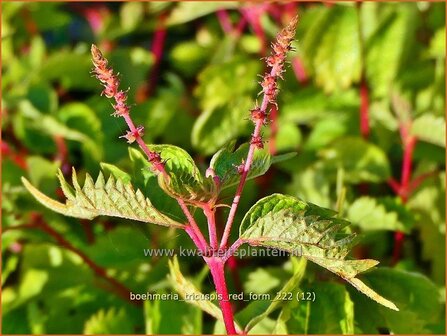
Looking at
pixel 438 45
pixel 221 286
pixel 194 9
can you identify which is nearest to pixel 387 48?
A: pixel 438 45

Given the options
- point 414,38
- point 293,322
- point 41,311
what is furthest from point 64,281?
point 414,38

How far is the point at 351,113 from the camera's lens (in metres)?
1.18

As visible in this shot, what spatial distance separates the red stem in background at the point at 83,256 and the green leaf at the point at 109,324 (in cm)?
5

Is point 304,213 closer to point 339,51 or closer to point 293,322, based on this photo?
point 293,322

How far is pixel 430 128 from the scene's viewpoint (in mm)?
990

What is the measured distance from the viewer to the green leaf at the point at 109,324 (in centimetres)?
91

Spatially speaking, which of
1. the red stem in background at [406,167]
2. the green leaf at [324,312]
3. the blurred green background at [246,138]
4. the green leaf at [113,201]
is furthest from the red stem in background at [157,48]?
the green leaf at [113,201]

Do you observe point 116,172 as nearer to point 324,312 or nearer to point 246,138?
point 324,312

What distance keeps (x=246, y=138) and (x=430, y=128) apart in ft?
1.15

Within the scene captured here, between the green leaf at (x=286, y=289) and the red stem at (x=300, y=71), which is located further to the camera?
the red stem at (x=300, y=71)

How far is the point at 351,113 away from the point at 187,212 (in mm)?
677

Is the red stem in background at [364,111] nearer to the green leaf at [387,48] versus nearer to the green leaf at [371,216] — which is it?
the green leaf at [387,48]

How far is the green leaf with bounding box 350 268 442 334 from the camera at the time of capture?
2.54ft

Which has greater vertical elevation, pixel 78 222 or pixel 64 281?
pixel 78 222
